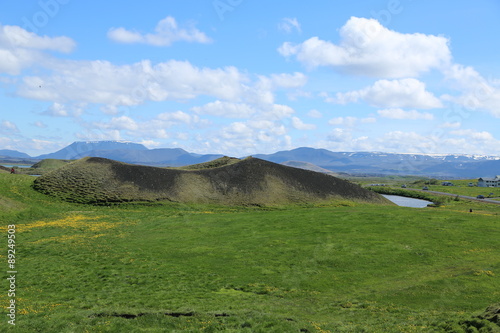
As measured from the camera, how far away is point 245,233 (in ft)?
159

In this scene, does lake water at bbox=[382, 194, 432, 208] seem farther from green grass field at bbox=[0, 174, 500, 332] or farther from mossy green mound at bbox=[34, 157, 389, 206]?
green grass field at bbox=[0, 174, 500, 332]

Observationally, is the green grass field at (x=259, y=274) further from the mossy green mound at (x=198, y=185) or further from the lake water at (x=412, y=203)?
the lake water at (x=412, y=203)

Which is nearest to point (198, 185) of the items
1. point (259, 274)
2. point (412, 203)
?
point (259, 274)

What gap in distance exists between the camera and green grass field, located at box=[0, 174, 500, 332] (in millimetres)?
20375

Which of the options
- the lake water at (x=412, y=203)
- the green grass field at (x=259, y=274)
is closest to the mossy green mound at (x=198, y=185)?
the lake water at (x=412, y=203)

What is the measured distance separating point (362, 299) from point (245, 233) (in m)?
24.7

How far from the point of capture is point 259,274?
32.1 meters

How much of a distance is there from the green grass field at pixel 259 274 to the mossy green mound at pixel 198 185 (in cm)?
2299

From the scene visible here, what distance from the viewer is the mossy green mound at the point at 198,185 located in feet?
267

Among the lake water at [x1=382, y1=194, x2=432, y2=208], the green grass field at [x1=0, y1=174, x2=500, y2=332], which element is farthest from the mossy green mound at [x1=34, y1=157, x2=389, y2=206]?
the green grass field at [x1=0, y1=174, x2=500, y2=332]

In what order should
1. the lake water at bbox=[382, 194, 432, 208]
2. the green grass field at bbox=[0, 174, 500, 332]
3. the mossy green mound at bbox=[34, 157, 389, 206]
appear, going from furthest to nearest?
the lake water at bbox=[382, 194, 432, 208] < the mossy green mound at bbox=[34, 157, 389, 206] < the green grass field at bbox=[0, 174, 500, 332]

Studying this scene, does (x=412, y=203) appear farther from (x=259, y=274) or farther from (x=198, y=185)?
(x=259, y=274)

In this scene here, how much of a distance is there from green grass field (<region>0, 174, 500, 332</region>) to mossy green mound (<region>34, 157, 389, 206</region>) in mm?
22988

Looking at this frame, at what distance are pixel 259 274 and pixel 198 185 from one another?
59.6 meters
